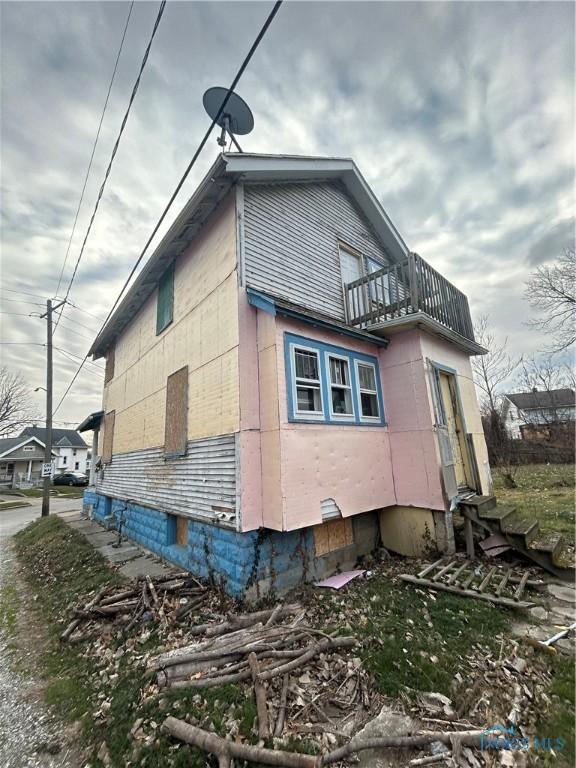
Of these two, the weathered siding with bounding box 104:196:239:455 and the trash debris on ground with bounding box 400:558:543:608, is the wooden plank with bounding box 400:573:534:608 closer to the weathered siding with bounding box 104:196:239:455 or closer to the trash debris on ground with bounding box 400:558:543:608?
the trash debris on ground with bounding box 400:558:543:608

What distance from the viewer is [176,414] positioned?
748cm

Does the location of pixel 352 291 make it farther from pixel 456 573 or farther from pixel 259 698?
pixel 259 698

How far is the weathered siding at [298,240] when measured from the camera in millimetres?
6418

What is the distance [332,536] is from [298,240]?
6475 millimetres

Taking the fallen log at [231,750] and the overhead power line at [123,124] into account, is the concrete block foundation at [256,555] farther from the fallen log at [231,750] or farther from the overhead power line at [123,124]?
the overhead power line at [123,124]

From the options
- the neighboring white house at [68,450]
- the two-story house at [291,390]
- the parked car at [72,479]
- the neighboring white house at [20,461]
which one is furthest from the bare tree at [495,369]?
the neighboring white house at [68,450]

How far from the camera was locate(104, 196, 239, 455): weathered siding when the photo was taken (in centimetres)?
588

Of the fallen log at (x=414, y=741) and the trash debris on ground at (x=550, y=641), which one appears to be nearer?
the fallen log at (x=414, y=741)

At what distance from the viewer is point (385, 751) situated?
2.44 metres

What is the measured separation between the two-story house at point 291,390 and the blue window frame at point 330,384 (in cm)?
3

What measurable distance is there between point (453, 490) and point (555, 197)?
6967mm

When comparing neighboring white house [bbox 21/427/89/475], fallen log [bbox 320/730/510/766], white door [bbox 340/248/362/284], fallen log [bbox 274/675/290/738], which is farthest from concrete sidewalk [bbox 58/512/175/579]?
neighboring white house [bbox 21/427/89/475]

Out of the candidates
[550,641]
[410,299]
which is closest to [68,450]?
[410,299]

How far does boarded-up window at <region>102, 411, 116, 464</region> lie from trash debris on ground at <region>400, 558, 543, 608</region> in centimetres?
1096
